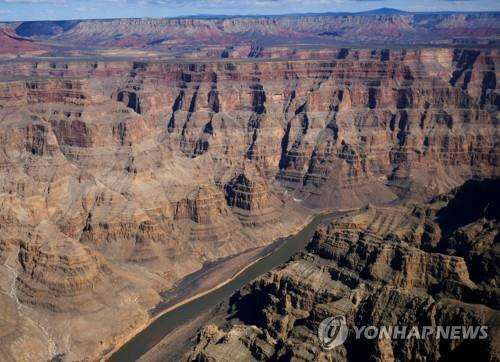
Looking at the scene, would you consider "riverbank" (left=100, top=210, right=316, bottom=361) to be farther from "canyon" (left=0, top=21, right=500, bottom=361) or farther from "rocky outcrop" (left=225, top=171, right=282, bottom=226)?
"rocky outcrop" (left=225, top=171, right=282, bottom=226)

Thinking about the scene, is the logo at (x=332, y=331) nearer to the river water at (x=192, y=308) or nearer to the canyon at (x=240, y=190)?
the canyon at (x=240, y=190)

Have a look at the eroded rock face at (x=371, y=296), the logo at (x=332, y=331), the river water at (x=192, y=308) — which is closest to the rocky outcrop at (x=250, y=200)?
the river water at (x=192, y=308)

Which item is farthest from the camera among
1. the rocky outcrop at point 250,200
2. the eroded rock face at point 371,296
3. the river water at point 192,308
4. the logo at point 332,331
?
the rocky outcrop at point 250,200

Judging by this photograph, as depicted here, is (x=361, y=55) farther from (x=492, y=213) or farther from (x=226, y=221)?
(x=492, y=213)

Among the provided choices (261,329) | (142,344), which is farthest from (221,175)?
→ (261,329)

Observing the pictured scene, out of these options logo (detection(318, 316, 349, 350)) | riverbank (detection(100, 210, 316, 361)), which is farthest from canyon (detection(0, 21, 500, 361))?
logo (detection(318, 316, 349, 350))

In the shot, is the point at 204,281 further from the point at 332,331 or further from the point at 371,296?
the point at 371,296

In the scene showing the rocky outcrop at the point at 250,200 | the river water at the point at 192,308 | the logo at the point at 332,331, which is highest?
the logo at the point at 332,331

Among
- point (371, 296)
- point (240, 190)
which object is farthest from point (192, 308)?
point (371, 296)
